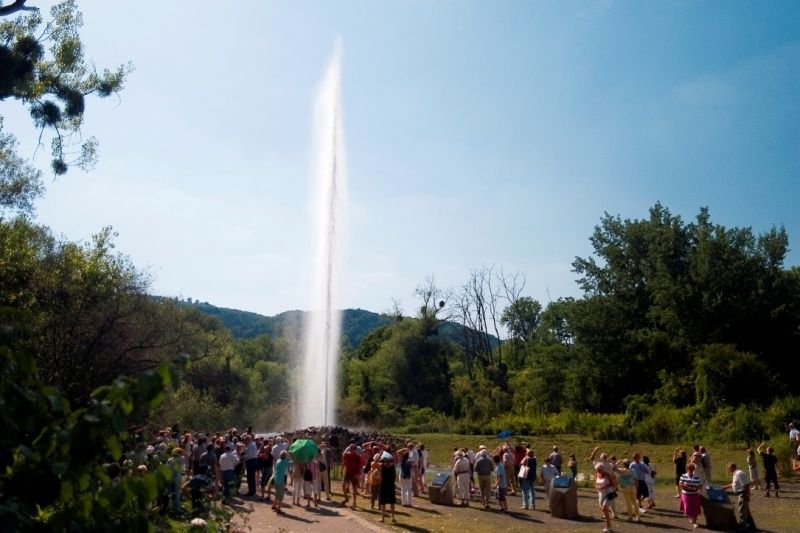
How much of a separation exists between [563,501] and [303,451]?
6.71m

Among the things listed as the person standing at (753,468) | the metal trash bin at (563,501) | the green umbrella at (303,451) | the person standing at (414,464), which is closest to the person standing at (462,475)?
the person standing at (414,464)

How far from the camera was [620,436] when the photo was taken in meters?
41.5

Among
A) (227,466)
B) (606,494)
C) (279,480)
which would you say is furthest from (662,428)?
(227,466)

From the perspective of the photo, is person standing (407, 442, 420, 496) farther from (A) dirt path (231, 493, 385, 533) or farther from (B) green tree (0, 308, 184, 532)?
(B) green tree (0, 308, 184, 532)

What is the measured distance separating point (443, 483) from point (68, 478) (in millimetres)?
18133

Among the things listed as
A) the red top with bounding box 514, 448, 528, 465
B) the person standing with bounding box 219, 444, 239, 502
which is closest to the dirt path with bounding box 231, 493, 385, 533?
the person standing with bounding box 219, 444, 239, 502

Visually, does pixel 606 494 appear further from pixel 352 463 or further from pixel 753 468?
pixel 753 468

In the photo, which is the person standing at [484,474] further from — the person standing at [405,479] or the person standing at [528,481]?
the person standing at [405,479]

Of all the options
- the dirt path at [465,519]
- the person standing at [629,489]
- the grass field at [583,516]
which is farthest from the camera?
the person standing at [629,489]

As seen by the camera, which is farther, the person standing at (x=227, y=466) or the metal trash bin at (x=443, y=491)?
the metal trash bin at (x=443, y=491)

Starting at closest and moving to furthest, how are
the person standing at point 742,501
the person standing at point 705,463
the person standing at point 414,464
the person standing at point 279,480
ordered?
the person standing at point 742,501, the person standing at point 279,480, the person standing at point 414,464, the person standing at point 705,463

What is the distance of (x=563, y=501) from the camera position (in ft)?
60.1

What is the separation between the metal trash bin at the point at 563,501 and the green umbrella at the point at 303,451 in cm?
620

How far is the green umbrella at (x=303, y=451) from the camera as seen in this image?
59.3 ft
